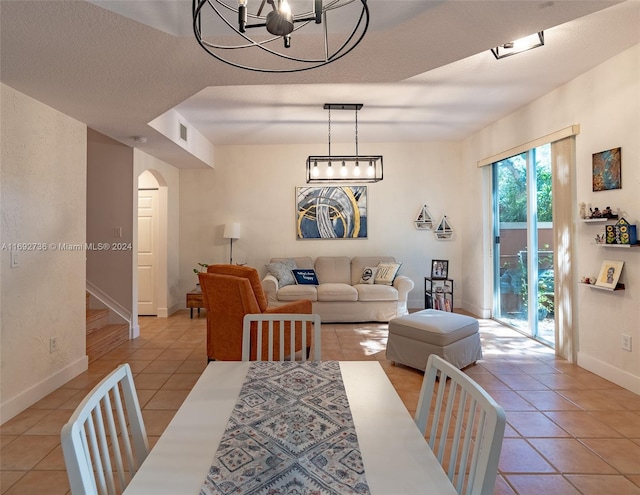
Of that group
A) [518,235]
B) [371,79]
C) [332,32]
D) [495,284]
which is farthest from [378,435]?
[495,284]

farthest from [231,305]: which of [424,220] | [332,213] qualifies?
[424,220]

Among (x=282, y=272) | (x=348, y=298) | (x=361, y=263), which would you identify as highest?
(x=361, y=263)

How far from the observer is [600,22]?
2.57m

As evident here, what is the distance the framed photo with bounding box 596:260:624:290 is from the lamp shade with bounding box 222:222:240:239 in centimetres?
461

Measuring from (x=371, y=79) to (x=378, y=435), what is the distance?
2.45 metres

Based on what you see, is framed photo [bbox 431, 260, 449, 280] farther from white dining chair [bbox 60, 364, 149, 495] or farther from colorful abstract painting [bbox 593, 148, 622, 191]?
white dining chair [bbox 60, 364, 149, 495]

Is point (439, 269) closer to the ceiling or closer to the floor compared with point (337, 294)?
closer to the ceiling

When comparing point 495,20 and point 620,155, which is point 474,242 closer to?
point 620,155

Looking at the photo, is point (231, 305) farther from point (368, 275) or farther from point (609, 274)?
point (609, 274)

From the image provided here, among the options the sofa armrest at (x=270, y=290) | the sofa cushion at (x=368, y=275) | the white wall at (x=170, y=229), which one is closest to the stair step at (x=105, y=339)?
the white wall at (x=170, y=229)

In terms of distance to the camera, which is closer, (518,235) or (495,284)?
(518,235)

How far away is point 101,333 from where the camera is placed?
4207 mm

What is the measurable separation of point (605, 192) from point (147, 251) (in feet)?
18.9

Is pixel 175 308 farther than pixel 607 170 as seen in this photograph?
Yes
